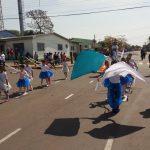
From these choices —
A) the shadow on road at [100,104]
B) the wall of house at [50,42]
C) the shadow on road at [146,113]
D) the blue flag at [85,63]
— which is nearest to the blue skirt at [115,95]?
the shadow on road at [146,113]

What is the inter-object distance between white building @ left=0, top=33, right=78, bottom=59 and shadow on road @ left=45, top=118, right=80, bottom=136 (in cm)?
3482

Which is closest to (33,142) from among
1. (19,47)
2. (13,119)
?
(13,119)

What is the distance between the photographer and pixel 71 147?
8547 millimetres

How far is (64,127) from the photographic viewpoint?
10.6 m

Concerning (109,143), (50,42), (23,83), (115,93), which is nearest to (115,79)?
(115,93)

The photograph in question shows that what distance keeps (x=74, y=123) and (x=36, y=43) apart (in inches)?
1539


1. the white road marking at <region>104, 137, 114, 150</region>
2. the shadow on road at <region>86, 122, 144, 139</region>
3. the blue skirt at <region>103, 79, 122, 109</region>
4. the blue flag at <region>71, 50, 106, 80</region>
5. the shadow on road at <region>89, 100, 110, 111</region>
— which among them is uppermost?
the blue flag at <region>71, 50, 106, 80</region>

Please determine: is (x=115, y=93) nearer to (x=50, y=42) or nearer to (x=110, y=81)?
(x=110, y=81)

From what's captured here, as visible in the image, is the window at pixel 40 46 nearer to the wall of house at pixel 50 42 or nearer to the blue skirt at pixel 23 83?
the wall of house at pixel 50 42

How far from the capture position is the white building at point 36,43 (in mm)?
48469

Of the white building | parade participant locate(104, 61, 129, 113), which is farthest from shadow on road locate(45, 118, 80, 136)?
the white building

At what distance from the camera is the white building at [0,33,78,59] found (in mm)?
48469

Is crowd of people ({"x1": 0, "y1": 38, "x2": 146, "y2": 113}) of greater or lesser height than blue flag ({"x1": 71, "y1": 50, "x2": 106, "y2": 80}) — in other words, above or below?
below

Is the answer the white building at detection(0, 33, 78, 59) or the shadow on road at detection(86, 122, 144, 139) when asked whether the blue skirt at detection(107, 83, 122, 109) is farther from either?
the white building at detection(0, 33, 78, 59)
